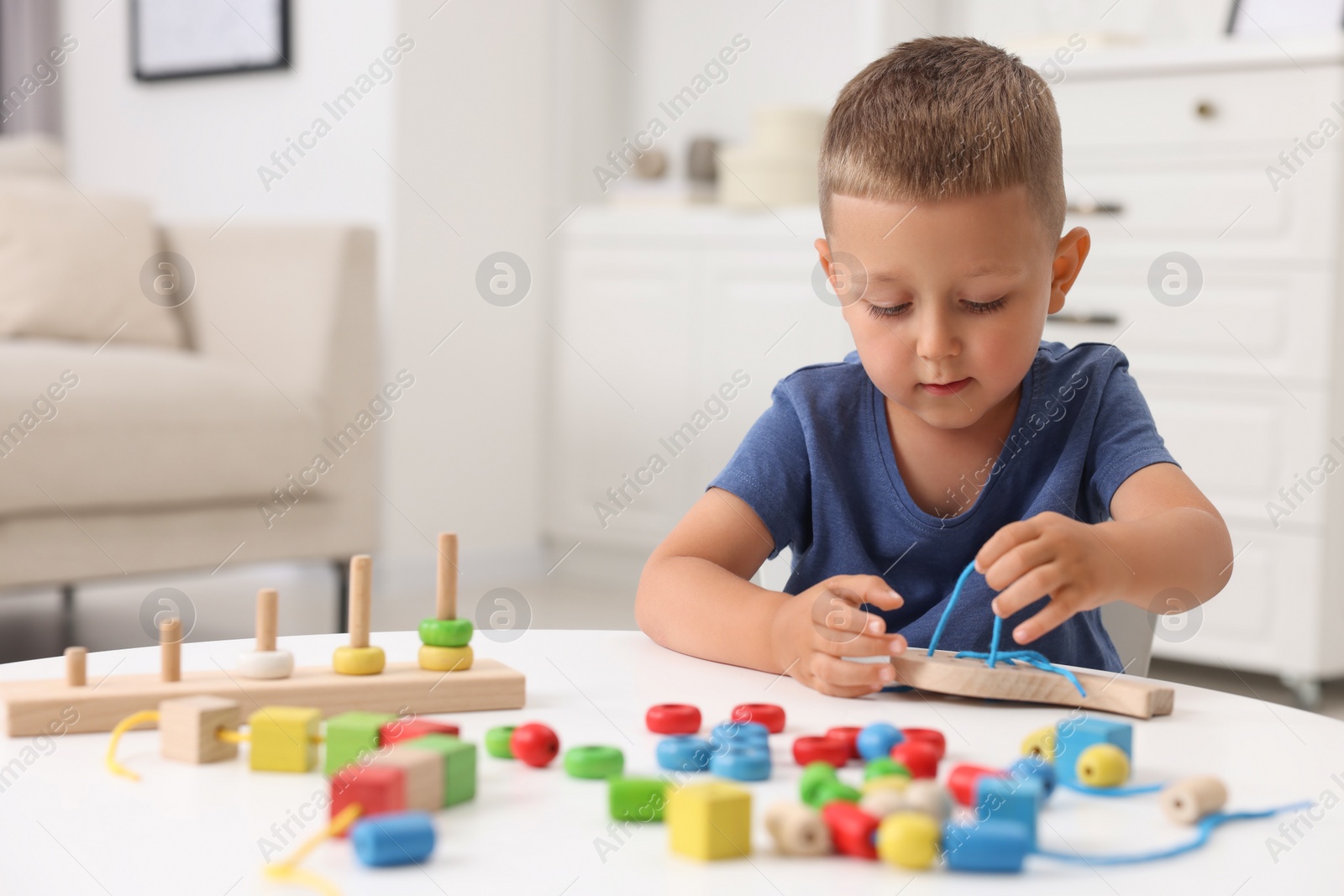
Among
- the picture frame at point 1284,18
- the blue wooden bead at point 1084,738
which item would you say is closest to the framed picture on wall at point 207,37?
the picture frame at point 1284,18

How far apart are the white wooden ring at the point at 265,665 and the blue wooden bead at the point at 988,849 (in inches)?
13.1

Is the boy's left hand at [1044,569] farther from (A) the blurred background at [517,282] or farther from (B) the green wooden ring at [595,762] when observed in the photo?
(A) the blurred background at [517,282]

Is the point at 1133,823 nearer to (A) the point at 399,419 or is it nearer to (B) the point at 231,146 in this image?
(A) the point at 399,419

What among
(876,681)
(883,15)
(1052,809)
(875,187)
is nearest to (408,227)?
(883,15)

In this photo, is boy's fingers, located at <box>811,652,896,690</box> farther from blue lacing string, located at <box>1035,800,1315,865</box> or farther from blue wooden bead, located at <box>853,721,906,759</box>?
blue lacing string, located at <box>1035,800,1315,865</box>

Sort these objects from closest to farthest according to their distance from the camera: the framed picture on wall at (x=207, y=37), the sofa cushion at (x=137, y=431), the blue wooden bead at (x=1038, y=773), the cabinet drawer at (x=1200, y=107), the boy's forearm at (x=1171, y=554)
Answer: the blue wooden bead at (x=1038, y=773) → the boy's forearm at (x=1171, y=554) → the sofa cushion at (x=137, y=431) → the cabinet drawer at (x=1200, y=107) → the framed picture on wall at (x=207, y=37)

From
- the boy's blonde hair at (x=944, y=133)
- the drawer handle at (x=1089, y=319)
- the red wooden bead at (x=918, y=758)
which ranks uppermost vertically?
the boy's blonde hair at (x=944, y=133)

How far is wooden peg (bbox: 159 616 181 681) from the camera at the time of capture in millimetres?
603

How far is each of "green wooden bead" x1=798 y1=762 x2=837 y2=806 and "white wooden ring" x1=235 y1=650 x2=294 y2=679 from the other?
25cm

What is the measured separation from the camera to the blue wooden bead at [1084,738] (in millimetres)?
559

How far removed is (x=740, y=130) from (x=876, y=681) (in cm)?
294

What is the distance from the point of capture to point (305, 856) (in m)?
0.43

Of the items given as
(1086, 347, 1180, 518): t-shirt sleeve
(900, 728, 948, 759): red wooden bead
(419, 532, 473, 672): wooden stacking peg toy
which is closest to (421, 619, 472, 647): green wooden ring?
(419, 532, 473, 672): wooden stacking peg toy

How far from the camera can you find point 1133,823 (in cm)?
50
